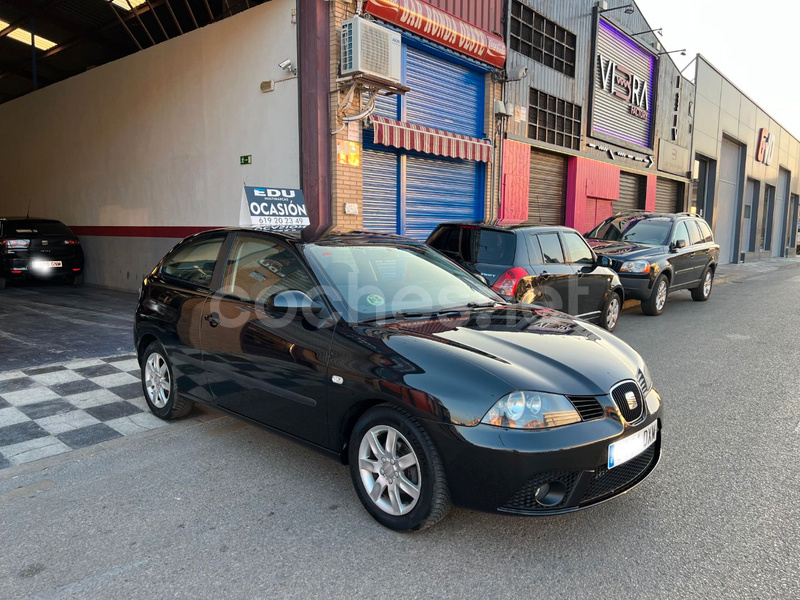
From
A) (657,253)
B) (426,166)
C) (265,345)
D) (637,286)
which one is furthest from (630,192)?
(265,345)

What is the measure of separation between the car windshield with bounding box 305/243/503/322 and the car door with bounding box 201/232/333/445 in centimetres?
18

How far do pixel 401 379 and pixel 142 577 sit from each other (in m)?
1.47

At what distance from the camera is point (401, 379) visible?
2.83m

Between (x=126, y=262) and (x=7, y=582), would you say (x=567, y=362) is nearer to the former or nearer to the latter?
(x=7, y=582)

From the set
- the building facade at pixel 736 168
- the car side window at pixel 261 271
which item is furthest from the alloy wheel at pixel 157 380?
the building facade at pixel 736 168

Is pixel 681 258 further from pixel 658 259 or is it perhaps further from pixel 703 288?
pixel 703 288

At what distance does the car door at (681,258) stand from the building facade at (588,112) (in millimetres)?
2553

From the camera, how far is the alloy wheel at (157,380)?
4.55 m

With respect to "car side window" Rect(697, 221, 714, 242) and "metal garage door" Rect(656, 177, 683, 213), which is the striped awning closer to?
"car side window" Rect(697, 221, 714, 242)

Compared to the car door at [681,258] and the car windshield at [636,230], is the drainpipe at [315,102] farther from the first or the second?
the car door at [681,258]

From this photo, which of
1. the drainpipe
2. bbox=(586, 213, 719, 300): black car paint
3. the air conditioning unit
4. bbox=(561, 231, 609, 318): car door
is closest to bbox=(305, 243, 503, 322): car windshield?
bbox=(561, 231, 609, 318): car door

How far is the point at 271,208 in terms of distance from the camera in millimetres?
6949

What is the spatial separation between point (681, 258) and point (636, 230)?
956 millimetres

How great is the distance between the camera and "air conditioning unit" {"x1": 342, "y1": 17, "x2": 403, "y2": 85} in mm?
8406
